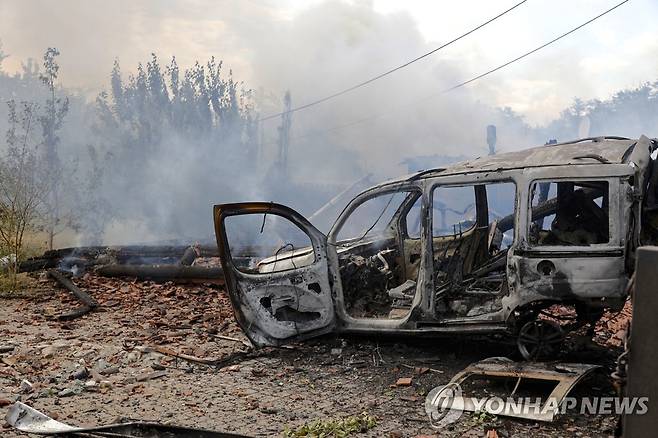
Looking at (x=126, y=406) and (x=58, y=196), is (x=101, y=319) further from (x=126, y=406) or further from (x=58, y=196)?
(x=58, y=196)

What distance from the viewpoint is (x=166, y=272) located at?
37.2ft

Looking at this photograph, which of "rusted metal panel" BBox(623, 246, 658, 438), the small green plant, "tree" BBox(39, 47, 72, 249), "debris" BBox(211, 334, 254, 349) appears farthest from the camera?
"tree" BBox(39, 47, 72, 249)

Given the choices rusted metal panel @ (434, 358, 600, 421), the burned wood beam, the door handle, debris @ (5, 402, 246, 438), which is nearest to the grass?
the burned wood beam

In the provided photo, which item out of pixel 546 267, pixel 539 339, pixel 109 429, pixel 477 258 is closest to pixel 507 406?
pixel 539 339

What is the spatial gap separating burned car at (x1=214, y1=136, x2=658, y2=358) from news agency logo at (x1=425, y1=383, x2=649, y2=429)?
0.69 m

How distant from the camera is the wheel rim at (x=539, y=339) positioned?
5.49 m

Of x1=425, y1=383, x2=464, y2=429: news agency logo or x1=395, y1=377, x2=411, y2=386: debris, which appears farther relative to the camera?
x1=395, y1=377, x2=411, y2=386: debris

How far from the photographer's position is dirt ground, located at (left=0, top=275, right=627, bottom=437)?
4.87 metres

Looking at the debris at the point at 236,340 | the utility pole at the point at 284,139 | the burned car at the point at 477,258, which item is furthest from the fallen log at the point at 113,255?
the utility pole at the point at 284,139

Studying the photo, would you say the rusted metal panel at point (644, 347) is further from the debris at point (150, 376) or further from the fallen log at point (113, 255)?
the fallen log at point (113, 255)

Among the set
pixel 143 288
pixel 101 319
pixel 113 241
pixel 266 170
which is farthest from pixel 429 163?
pixel 101 319

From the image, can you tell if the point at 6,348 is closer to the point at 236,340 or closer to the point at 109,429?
the point at 236,340

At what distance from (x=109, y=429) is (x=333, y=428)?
1.64 m

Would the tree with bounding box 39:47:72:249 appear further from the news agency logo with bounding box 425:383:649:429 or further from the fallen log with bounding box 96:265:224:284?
the news agency logo with bounding box 425:383:649:429
